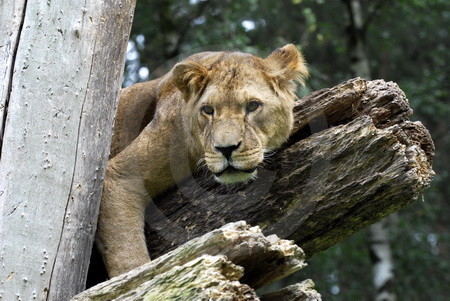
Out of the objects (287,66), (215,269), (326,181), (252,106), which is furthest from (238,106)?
(215,269)

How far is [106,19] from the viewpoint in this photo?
5602 mm

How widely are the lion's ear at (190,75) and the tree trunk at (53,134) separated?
658 mm

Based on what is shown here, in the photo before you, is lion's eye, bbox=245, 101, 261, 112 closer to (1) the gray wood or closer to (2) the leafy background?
(1) the gray wood

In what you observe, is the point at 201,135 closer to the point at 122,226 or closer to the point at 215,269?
the point at 122,226

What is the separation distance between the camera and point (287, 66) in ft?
20.7

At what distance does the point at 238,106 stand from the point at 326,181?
40.2 inches

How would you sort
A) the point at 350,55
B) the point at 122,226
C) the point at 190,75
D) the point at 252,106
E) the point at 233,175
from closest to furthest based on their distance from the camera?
the point at 233,175
the point at 252,106
the point at 122,226
the point at 190,75
the point at 350,55

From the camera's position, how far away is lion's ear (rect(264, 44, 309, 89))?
6266 millimetres

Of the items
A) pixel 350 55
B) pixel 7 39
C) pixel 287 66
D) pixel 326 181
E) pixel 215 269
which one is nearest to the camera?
pixel 215 269

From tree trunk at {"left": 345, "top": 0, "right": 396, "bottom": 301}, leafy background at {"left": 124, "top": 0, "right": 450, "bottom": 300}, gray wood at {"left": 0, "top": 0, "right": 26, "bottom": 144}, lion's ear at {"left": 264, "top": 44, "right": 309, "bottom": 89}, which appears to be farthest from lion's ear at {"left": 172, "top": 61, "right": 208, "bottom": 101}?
tree trunk at {"left": 345, "top": 0, "right": 396, "bottom": 301}

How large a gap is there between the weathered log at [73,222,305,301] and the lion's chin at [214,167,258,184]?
1151 millimetres

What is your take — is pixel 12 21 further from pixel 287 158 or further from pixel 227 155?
pixel 287 158

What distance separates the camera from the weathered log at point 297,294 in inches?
185

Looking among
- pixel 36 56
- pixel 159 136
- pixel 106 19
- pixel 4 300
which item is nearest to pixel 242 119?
pixel 159 136
